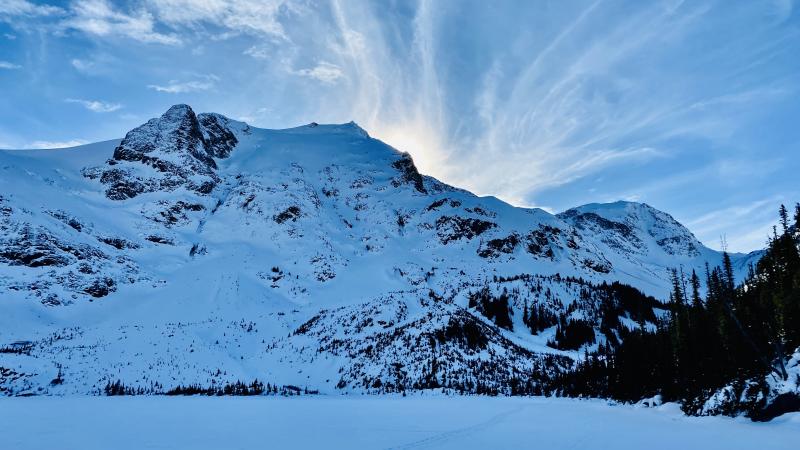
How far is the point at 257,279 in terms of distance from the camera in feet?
364

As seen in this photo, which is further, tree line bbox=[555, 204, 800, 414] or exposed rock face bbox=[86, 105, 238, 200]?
exposed rock face bbox=[86, 105, 238, 200]

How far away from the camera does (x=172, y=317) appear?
277 feet

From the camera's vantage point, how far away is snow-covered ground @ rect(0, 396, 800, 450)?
2086cm

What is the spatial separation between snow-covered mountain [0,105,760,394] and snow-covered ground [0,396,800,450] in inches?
1074

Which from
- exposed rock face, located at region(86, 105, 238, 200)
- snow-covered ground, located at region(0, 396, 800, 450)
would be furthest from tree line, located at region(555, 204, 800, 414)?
exposed rock face, located at region(86, 105, 238, 200)

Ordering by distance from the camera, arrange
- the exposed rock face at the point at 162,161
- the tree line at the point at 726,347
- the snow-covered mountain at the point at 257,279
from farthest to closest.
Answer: the exposed rock face at the point at 162,161
the snow-covered mountain at the point at 257,279
the tree line at the point at 726,347

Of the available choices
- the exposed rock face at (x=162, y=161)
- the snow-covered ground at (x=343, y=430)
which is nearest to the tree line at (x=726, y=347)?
the snow-covered ground at (x=343, y=430)

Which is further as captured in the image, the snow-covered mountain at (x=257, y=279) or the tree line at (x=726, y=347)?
the snow-covered mountain at (x=257, y=279)

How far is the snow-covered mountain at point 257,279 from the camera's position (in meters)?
68.3

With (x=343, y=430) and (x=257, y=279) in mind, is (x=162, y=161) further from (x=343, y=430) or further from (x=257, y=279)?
(x=343, y=430)

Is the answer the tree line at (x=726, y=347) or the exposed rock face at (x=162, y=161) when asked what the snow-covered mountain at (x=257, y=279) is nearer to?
the exposed rock face at (x=162, y=161)

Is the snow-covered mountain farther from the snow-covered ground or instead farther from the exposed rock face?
the snow-covered ground

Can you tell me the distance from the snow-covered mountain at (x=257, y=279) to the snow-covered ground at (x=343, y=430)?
2727 cm

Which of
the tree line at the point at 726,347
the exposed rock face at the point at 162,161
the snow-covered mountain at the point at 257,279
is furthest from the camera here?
the exposed rock face at the point at 162,161
